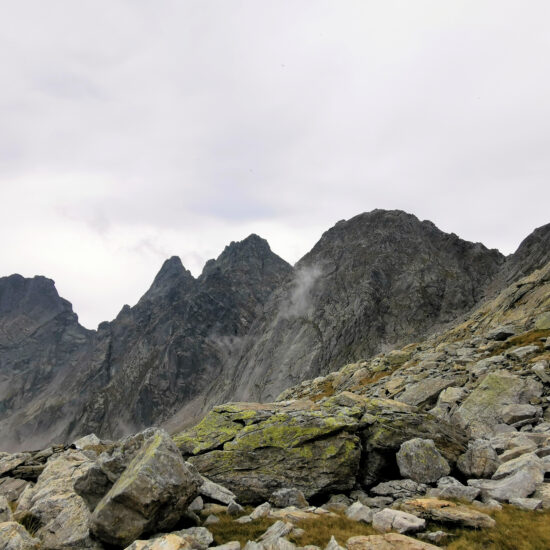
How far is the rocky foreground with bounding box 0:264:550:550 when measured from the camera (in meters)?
12.0

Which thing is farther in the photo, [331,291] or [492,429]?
[331,291]

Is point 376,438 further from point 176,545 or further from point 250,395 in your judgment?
point 250,395

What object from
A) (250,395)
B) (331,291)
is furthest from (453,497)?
(331,291)

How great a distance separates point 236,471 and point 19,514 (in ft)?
30.7

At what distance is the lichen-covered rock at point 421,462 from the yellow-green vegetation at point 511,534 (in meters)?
4.43

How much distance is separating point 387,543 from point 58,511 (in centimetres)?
1336

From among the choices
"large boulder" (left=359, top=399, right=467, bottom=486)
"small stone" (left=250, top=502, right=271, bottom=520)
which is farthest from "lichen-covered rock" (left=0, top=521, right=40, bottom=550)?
"large boulder" (left=359, top=399, right=467, bottom=486)

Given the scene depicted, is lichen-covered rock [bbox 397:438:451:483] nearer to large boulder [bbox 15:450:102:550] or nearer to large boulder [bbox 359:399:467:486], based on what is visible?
large boulder [bbox 359:399:467:486]

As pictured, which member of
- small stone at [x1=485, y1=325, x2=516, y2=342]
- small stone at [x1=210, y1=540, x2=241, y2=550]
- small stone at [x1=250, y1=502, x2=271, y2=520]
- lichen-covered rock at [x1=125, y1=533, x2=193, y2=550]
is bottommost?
small stone at [x1=250, y1=502, x2=271, y2=520]

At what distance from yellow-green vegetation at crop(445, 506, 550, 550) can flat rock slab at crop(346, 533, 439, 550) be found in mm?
899

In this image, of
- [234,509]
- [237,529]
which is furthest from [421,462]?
[237,529]

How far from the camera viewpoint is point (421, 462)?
1692 centimetres

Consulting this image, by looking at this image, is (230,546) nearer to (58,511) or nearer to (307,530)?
(307,530)

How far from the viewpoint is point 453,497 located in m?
14.2
